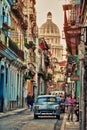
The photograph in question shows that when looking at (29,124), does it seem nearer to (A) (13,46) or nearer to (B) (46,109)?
(B) (46,109)

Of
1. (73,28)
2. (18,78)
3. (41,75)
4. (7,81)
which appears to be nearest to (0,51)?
(7,81)

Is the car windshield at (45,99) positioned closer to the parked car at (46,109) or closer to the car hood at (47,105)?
the parked car at (46,109)

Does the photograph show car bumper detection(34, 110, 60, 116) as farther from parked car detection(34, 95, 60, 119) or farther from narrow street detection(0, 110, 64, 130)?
narrow street detection(0, 110, 64, 130)

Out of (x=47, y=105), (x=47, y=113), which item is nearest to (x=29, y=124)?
(x=47, y=113)

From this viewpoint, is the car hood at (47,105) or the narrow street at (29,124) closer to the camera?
the narrow street at (29,124)

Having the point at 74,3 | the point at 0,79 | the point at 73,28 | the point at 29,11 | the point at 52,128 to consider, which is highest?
the point at 29,11

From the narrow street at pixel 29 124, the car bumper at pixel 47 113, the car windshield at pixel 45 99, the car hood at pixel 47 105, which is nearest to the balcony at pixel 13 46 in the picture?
the car windshield at pixel 45 99

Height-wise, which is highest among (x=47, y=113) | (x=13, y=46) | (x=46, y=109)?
(x=13, y=46)

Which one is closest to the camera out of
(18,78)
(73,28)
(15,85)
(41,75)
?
(73,28)

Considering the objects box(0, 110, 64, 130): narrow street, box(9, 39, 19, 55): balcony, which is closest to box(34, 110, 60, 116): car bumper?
box(0, 110, 64, 130): narrow street

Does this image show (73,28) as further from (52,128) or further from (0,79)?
(0,79)

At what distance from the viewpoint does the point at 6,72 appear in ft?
144

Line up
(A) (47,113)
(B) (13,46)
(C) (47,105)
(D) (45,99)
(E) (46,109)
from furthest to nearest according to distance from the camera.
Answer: (B) (13,46) < (D) (45,99) < (C) (47,105) < (A) (47,113) < (E) (46,109)

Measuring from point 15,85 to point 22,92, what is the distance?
619cm
